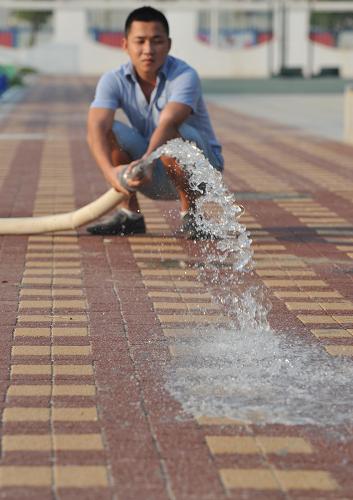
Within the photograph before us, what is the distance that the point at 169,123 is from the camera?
7574mm

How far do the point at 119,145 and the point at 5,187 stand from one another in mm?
3610

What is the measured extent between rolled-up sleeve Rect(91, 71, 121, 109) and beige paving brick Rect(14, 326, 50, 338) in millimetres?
2468

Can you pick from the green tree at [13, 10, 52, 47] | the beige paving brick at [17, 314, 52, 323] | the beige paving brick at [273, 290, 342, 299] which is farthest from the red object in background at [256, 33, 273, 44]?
the beige paving brick at [17, 314, 52, 323]

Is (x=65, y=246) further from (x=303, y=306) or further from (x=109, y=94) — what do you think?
(x=303, y=306)

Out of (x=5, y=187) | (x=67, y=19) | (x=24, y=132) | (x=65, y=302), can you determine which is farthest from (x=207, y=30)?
(x=65, y=302)

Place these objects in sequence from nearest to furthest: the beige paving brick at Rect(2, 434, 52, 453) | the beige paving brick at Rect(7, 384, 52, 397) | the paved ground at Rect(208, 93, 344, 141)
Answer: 1. the beige paving brick at Rect(2, 434, 52, 453)
2. the beige paving brick at Rect(7, 384, 52, 397)
3. the paved ground at Rect(208, 93, 344, 141)

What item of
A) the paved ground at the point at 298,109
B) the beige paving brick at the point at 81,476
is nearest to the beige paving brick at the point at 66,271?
the beige paving brick at the point at 81,476

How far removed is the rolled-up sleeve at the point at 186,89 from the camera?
7703mm

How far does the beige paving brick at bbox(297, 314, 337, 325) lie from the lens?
577 cm

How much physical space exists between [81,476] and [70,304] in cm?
250

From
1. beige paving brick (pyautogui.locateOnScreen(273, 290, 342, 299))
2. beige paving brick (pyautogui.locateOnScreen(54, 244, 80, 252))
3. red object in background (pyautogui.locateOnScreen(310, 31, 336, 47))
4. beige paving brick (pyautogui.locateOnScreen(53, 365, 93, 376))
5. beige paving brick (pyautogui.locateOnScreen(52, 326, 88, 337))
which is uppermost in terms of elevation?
beige paving brick (pyautogui.locateOnScreen(53, 365, 93, 376))

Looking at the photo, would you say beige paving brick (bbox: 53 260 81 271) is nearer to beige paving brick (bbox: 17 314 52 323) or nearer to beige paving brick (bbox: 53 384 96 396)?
beige paving brick (bbox: 17 314 52 323)

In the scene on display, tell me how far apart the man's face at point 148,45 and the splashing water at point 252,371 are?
1511 millimetres

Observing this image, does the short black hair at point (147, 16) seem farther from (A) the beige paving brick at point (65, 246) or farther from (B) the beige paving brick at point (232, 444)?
(B) the beige paving brick at point (232, 444)
